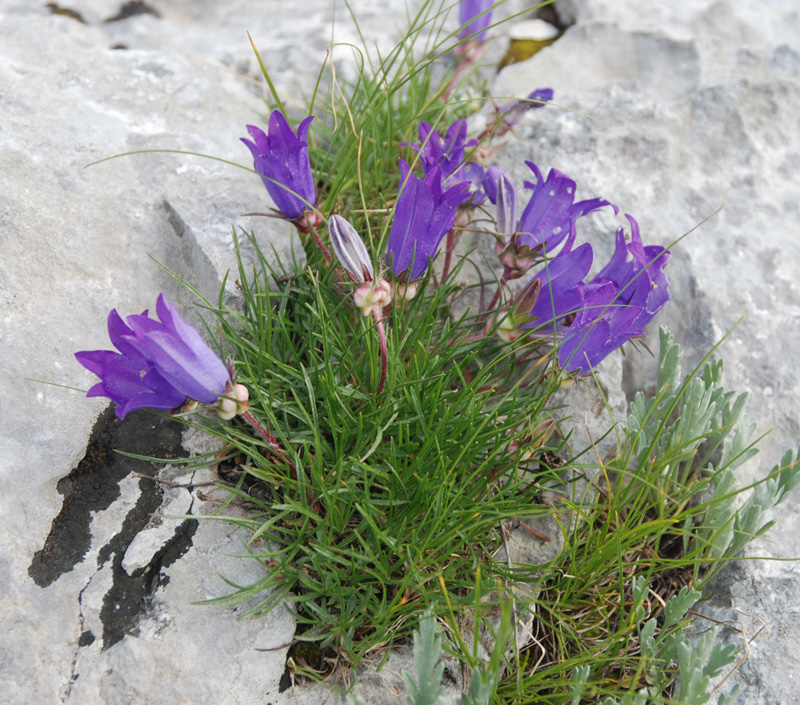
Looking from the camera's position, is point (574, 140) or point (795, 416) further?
point (574, 140)

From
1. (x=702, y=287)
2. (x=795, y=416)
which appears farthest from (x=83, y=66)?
(x=795, y=416)

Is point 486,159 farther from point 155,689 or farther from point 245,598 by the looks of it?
point 155,689

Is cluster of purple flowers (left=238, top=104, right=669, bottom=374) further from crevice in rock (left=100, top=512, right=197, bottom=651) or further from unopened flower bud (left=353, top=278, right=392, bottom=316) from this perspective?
crevice in rock (left=100, top=512, right=197, bottom=651)

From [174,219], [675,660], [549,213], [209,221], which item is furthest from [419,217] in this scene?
[675,660]

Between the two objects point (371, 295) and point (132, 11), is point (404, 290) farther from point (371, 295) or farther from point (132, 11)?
point (132, 11)

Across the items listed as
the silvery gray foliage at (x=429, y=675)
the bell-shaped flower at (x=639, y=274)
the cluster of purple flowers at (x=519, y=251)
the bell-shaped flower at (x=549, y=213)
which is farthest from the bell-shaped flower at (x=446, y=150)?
the silvery gray foliage at (x=429, y=675)

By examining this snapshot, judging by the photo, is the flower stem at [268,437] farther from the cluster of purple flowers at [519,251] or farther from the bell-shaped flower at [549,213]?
the bell-shaped flower at [549,213]
